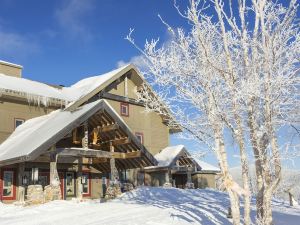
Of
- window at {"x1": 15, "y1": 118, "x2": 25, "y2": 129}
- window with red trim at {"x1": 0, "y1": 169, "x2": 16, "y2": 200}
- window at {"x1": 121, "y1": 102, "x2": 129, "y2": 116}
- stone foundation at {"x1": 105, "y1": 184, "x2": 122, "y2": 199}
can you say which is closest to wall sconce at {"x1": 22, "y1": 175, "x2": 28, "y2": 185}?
window with red trim at {"x1": 0, "y1": 169, "x2": 16, "y2": 200}

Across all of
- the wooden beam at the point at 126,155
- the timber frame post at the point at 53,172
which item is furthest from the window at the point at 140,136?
the timber frame post at the point at 53,172

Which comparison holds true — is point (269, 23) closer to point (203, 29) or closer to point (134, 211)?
point (203, 29)

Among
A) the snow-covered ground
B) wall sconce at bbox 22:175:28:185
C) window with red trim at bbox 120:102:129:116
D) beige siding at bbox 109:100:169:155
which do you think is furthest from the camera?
beige siding at bbox 109:100:169:155

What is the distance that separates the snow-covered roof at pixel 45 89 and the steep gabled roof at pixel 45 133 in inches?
59.9

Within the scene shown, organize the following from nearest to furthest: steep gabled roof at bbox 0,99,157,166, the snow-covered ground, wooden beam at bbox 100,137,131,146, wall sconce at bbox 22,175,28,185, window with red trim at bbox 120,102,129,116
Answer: the snow-covered ground → steep gabled roof at bbox 0,99,157,166 → wall sconce at bbox 22,175,28,185 → wooden beam at bbox 100,137,131,146 → window with red trim at bbox 120,102,129,116

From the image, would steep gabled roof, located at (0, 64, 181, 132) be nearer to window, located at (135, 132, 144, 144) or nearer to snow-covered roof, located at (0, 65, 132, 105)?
snow-covered roof, located at (0, 65, 132, 105)

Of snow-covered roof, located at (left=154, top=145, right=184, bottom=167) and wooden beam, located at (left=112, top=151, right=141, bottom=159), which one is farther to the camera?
snow-covered roof, located at (left=154, top=145, right=184, bottom=167)

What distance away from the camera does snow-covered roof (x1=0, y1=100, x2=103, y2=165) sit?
689 inches

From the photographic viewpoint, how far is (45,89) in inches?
1017

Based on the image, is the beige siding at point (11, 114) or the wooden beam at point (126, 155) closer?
the wooden beam at point (126, 155)

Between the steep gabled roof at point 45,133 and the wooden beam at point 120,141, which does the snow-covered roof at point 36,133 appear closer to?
the steep gabled roof at point 45,133

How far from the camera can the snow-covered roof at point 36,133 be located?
57.4 ft

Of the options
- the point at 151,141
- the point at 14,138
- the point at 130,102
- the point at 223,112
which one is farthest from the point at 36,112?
the point at 223,112

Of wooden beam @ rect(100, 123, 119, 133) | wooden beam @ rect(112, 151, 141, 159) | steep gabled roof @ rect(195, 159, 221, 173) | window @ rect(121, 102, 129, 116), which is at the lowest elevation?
steep gabled roof @ rect(195, 159, 221, 173)
